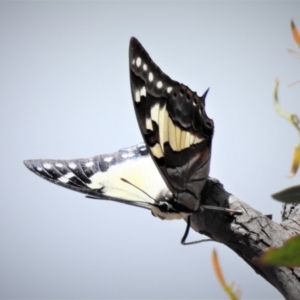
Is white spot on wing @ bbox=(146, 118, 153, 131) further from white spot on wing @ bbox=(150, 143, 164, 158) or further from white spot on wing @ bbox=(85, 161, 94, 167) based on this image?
white spot on wing @ bbox=(85, 161, 94, 167)

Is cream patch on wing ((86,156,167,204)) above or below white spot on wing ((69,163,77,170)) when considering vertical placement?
below

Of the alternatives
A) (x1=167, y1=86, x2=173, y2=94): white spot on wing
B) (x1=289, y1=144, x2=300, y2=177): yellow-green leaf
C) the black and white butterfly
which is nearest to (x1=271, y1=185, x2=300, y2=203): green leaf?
(x1=289, y1=144, x2=300, y2=177): yellow-green leaf

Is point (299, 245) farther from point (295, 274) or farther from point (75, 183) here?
point (75, 183)

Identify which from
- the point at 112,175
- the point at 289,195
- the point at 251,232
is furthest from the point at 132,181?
the point at 289,195

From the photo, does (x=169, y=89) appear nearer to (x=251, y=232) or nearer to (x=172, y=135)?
(x=172, y=135)

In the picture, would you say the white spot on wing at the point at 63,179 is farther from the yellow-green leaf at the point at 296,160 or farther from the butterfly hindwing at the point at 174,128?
the yellow-green leaf at the point at 296,160
